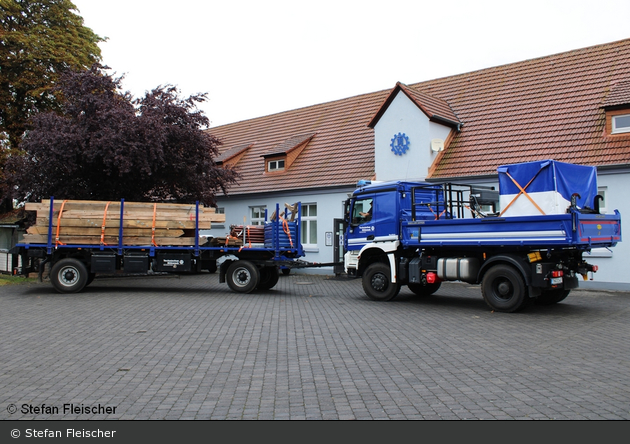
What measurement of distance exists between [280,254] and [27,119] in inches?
609

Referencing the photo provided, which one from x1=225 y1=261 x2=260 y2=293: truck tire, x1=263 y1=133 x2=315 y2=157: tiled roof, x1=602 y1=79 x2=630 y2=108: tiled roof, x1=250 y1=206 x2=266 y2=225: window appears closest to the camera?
x1=225 y1=261 x2=260 y2=293: truck tire

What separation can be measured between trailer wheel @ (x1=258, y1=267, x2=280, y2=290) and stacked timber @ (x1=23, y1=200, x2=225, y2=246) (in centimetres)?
210

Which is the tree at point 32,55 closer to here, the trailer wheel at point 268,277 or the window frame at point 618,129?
the trailer wheel at point 268,277

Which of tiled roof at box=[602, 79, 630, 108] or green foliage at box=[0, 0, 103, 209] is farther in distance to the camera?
green foliage at box=[0, 0, 103, 209]

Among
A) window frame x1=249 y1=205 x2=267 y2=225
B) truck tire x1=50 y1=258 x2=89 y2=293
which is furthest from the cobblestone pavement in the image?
window frame x1=249 y1=205 x2=267 y2=225

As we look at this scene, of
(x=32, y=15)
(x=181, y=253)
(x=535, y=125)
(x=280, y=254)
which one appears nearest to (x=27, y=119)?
(x=32, y=15)

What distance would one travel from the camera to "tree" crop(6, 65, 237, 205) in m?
17.7

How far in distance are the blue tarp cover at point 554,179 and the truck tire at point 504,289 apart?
1.64 meters

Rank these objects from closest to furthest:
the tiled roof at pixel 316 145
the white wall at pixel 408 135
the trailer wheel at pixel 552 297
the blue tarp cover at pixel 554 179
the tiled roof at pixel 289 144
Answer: the blue tarp cover at pixel 554 179, the trailer wheel at pixel 552 297, the white wall at pixel 408 135, the tiled roof at pixel 316 145, the tiled roof at pixel 289 144

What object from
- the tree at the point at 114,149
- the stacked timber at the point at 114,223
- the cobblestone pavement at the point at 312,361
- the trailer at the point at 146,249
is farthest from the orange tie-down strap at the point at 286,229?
the tree at the point at 114,149

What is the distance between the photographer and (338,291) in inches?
637

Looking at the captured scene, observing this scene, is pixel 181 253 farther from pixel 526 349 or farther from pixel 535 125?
pixel 535 125

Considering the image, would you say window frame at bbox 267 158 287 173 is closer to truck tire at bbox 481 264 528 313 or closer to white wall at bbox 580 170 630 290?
white wall at bbox 580 170 630 290

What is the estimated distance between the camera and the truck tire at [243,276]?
1507cm
